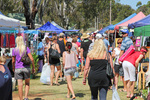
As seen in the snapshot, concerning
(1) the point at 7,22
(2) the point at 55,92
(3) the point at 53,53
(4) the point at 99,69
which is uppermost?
(1) the point at 7,22

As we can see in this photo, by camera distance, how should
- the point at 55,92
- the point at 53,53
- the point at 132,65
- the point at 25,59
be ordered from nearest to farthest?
the point at 25,59, the point at 132,65, the point at 55,92, the point at 53,53

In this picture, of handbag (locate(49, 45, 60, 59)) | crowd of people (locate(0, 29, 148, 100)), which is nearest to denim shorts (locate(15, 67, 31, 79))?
crowd of people (locate(0, 29, 148, 100))

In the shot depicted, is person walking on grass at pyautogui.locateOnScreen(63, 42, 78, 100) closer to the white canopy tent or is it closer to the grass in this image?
the grass

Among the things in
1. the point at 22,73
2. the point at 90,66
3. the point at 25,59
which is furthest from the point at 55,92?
the point at 90,66

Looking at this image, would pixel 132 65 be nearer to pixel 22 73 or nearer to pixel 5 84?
pixel 22 73

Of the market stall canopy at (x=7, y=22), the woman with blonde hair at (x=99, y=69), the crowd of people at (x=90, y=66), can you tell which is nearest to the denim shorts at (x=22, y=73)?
the crowd of people at (x=90, y=66)

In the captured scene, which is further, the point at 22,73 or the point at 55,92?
the point at 55,92

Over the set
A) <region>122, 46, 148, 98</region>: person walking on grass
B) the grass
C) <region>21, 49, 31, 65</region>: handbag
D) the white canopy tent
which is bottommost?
the grass

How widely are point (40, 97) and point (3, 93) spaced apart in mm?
4815

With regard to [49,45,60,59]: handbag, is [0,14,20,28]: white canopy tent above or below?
above

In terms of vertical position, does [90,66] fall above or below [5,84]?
below

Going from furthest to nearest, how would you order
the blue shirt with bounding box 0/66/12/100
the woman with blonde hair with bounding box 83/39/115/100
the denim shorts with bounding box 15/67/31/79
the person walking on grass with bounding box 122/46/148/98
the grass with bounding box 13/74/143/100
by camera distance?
the grass with bounding box 13/74/143/100, the person walking on grass with bounding box 122/46/148/98, the denim shorts with bounding box 15/67/31/79, the woman with blonde hair with bounding box 83/39/115/100, the blue shirt with bounding box 0/66/12/100

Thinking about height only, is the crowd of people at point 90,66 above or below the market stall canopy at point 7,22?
below

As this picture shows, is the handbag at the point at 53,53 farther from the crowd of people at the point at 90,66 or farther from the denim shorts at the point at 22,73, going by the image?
the denim shorts at the point at 22,73
